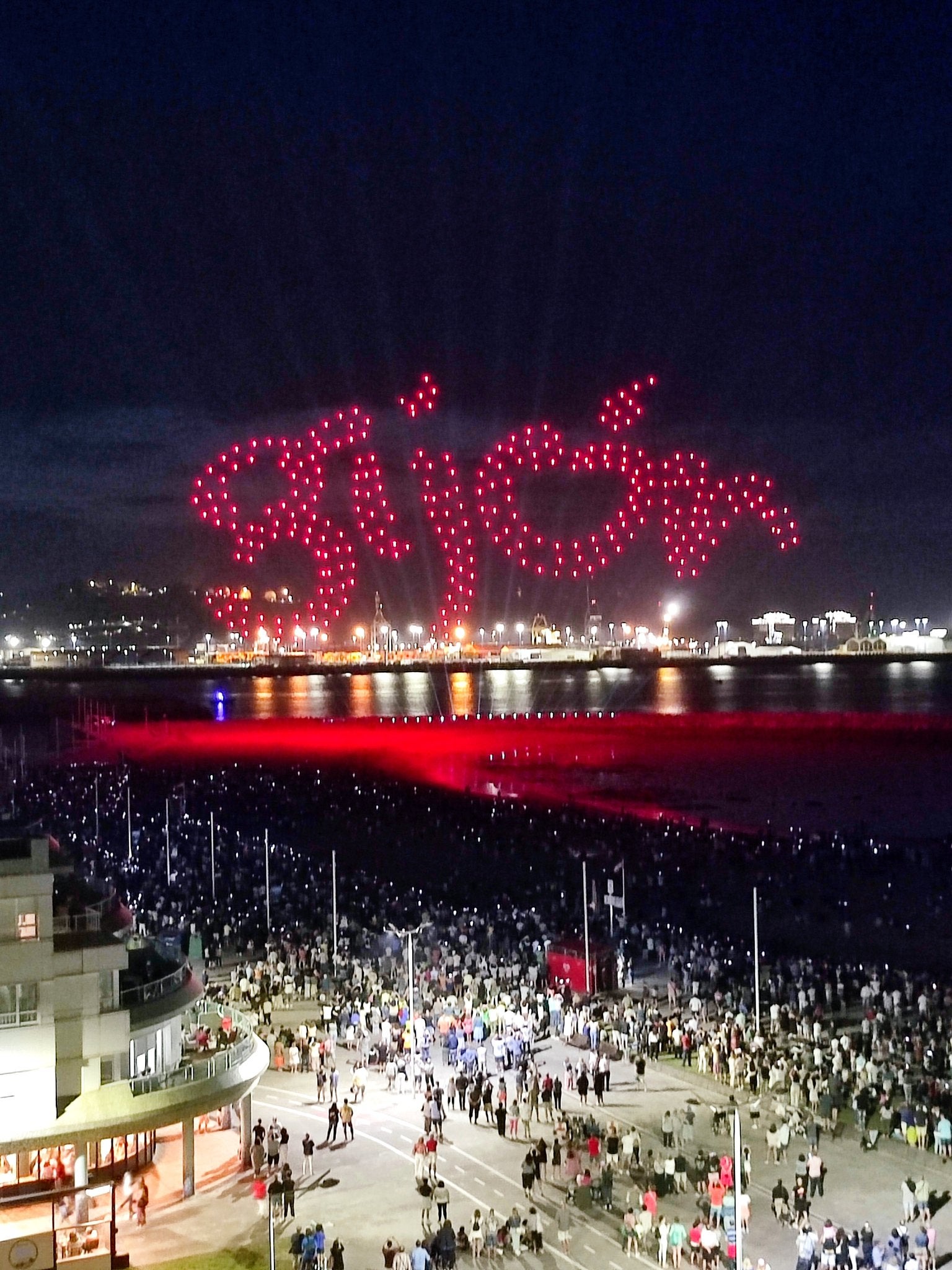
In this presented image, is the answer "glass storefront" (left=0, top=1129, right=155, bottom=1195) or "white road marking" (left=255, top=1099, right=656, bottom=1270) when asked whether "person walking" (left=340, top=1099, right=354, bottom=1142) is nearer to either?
"white road marking" (left=255, top=1099, right=656, bottom=1270)

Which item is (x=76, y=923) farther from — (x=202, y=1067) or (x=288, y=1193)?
(x=288, y=1193)

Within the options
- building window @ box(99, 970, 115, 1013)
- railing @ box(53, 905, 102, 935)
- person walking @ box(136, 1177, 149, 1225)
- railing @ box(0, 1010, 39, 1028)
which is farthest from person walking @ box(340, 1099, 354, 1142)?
railing @ box(0, 1010, 39, 1028)

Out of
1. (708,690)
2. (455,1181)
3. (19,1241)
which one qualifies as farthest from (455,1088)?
(708,690)

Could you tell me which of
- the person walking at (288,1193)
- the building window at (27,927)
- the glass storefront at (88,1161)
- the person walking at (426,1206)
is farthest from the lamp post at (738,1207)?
the building window at (27,927)

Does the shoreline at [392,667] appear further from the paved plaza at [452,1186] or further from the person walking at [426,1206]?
the person walking at [426,1206]

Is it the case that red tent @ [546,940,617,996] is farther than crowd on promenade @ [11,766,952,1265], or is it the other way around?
red tent @ [546,940,617,996]

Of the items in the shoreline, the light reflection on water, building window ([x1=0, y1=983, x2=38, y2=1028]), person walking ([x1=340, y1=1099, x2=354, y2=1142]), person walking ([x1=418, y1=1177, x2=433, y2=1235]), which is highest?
the shoreline

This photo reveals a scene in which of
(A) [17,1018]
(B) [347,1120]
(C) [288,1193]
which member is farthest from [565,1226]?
(A) [17,1018]
